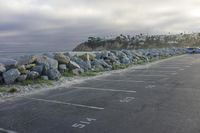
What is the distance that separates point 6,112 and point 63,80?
6835 mm

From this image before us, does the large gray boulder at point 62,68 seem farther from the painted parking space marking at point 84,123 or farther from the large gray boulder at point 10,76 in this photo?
the painted parking space marking at point 84,123

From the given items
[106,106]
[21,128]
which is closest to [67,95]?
[106,106]

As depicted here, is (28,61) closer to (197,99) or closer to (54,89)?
(54,89)

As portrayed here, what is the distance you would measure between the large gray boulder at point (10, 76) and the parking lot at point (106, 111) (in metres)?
2.57

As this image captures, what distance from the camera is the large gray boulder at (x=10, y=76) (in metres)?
13.6

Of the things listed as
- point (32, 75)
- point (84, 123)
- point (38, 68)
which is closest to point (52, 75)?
point (38, 68)

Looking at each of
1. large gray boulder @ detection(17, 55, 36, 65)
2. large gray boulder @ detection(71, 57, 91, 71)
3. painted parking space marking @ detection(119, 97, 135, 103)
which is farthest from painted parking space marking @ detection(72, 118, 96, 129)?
large gray boulder @ detection(71, 57, 91, 71)

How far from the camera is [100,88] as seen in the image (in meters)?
13.0

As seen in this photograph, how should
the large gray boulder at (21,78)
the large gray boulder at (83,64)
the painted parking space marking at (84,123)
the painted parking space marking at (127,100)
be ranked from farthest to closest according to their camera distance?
the large gray boulder at (83,64)
the large gray boulder at (21,78)
the painted parking space marking at (127,100)
the painted parking space marking at (84,123)

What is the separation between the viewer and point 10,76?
13.7m

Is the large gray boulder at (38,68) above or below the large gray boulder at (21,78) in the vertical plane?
above

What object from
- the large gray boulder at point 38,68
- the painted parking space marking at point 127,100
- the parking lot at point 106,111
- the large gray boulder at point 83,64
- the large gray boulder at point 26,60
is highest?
the large gray boulder at point 26,60

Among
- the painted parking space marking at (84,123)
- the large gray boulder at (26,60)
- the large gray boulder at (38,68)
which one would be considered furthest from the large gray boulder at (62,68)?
the painted parking space marking at (84,123)

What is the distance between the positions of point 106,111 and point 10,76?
6891mm
